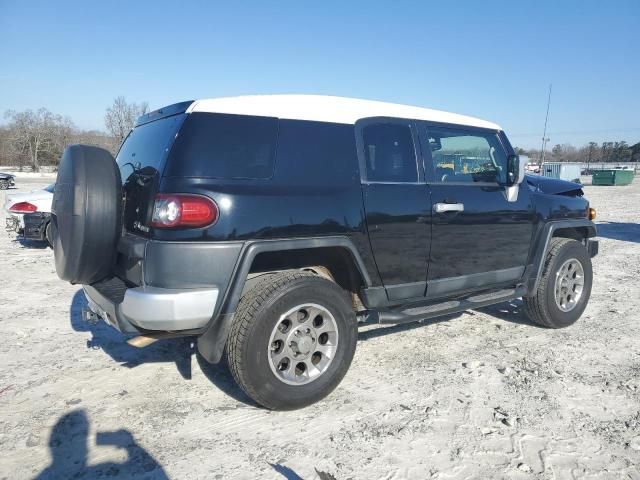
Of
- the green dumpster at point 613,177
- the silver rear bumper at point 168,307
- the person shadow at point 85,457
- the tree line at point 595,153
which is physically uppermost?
the tree line at point 595,153

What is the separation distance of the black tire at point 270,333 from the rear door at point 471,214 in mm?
976

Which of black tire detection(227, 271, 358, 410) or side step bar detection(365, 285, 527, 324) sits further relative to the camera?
side step bar detection(365, 285, 527, 324)

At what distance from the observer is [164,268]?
2.62m

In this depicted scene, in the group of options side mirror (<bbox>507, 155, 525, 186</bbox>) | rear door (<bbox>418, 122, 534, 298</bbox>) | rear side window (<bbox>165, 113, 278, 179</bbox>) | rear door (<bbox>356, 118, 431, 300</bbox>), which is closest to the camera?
rear side window (<bbox>165, 113, 278, 179</bbox>)

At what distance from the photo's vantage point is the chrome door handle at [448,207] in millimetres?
3582

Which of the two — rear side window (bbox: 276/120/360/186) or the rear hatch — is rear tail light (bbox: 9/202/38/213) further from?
rear side window (bbox: 276/120/360/186)

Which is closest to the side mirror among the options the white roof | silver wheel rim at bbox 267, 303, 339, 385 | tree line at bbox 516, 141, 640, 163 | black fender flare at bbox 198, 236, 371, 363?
the white roof

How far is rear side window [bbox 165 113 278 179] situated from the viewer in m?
2.69

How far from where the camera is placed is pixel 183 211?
261 cm

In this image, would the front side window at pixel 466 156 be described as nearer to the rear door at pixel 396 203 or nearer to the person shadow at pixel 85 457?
the rear door at pixel 396 203

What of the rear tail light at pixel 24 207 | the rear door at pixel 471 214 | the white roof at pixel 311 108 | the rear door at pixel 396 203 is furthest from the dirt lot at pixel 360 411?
the rear tail light at pixel 24 207

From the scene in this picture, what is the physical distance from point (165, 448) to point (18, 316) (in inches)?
134

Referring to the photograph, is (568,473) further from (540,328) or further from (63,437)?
(63,437)

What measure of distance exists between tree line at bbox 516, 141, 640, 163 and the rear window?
9284 cm
